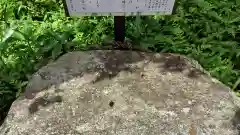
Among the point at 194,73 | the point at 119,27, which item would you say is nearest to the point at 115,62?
the point at 119,27

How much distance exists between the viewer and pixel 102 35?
381 centimetres

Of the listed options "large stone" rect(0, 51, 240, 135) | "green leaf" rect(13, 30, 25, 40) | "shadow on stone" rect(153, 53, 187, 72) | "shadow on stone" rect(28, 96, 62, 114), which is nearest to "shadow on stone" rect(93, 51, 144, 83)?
"large stone" rect(0, 51, 240, 135)

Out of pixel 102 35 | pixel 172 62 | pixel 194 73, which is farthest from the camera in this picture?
pixel 102 35

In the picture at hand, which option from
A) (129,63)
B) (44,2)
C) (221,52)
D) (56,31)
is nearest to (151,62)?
(129,63)

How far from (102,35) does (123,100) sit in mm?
1216

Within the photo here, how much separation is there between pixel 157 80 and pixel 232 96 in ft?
1.81

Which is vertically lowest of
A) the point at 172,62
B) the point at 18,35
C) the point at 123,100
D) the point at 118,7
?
the point at 123,100

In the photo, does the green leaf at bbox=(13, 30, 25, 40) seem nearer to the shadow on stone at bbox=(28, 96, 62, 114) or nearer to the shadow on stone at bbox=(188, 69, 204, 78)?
the shadow on stone at bbox=(28, 96, 62, 114)

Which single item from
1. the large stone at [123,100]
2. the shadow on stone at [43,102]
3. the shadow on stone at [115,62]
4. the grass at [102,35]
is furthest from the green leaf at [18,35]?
the shadow on stone at [43,102]

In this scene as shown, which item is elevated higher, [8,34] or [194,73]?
[8,34]

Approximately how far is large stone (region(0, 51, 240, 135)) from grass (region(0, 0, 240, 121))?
17.3 inches

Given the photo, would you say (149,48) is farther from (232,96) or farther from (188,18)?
(232,96)

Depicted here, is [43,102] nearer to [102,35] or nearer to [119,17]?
[119,17]

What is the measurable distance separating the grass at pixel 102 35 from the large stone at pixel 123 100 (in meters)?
0.44
